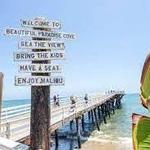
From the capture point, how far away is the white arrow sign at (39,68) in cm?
398

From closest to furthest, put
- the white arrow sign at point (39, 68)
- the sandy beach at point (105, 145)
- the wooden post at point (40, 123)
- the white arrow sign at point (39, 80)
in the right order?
the wooden post at point (40, 123)
the white arrow sign at point (39, 80)
the white arrow sign at point (39, 68)
the sandy beach at point (105, 145)

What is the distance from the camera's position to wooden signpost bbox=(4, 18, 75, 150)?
3.63 m

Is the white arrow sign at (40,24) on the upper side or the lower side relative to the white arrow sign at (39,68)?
upper

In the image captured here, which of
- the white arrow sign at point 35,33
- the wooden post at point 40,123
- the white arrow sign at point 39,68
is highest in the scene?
the white arrow sign at point 35,33

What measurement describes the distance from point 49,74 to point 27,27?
555 millimetres

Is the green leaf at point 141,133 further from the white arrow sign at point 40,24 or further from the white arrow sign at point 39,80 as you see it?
the white arrow sign at point 40,24

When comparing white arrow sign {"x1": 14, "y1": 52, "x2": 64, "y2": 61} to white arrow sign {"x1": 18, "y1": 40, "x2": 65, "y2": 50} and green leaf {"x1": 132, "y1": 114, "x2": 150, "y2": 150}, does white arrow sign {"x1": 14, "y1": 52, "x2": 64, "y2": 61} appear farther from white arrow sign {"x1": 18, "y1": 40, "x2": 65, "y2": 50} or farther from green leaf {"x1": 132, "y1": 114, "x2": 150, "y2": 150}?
green leaf {"x1": 132, "y1": 114, "x2": 150, "y2": 150}

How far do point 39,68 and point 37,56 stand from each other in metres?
0.12

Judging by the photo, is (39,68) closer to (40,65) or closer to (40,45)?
(40,65)

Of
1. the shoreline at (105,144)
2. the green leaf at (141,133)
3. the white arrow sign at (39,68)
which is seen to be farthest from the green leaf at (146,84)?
the shoreline at (105,144)

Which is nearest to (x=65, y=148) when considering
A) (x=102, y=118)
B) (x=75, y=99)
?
(x=75, y=99)

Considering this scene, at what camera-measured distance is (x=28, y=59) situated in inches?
159

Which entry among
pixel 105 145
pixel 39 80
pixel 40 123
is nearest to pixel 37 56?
pixel 39 80

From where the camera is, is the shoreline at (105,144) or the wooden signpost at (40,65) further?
the shoreline at (105,144)
